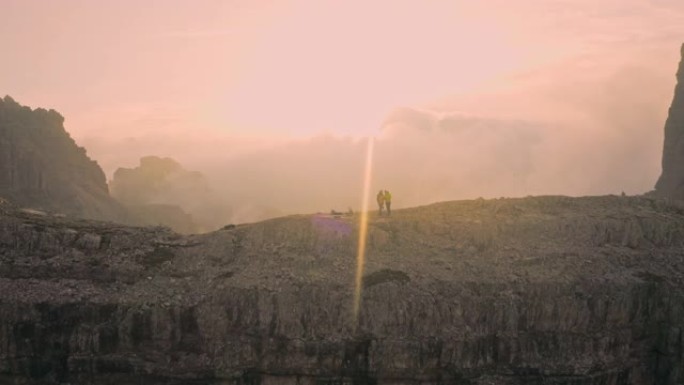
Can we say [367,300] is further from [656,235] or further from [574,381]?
[656,235]

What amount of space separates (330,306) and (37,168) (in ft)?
478

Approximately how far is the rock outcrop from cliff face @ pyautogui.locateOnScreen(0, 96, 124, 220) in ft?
500

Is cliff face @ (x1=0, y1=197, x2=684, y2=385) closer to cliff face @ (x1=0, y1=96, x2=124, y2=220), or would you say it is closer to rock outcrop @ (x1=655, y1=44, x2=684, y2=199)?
rock outcrop @ (x1=655, y1=44, x2=684, y2=199)

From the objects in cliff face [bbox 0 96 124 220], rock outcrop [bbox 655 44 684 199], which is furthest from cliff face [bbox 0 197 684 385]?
cliff face [bbox 0 96 124 220]

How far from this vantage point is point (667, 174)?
455 feet

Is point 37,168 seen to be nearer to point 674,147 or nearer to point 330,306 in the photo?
point 330,306

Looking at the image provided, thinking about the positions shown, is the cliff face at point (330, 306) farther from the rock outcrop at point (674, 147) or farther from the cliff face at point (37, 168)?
the cliff face at point (37, 168)

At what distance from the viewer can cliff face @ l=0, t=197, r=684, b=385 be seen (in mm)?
48344

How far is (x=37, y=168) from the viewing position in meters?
170

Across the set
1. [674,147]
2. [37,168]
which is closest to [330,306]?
[674,147]

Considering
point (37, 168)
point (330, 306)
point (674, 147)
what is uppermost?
point (674, 147)

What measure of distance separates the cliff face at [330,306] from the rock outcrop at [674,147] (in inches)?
3307

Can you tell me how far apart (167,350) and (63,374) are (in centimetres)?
795

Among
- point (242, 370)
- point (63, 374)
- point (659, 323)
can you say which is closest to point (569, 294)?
point (659, 323)
